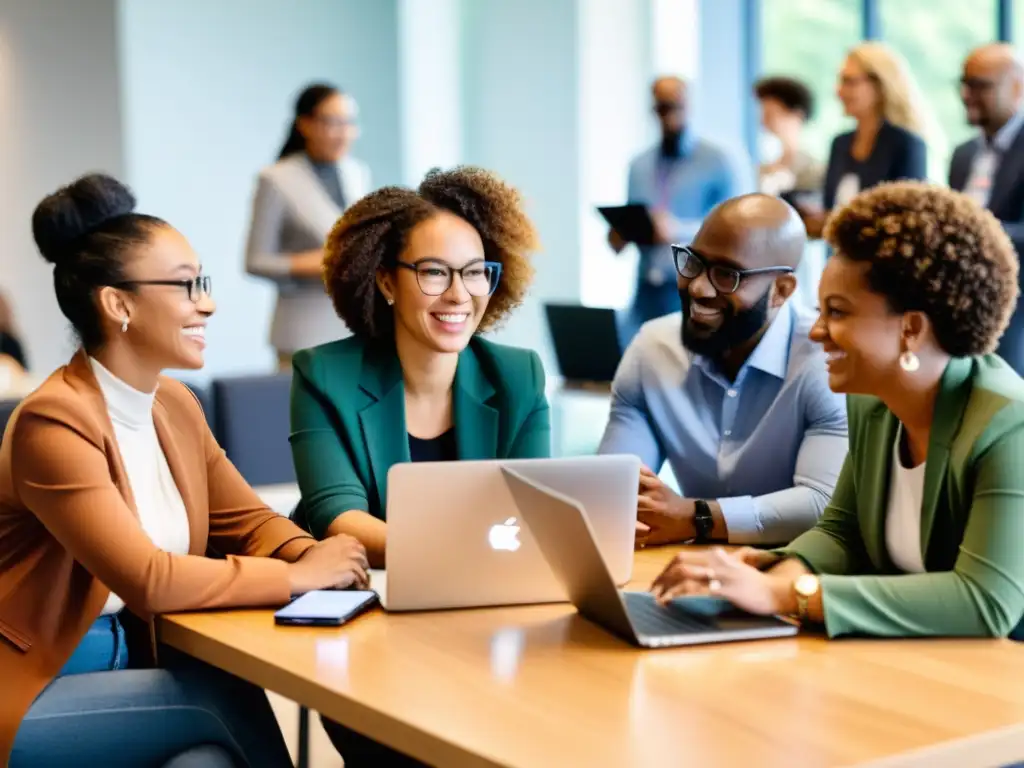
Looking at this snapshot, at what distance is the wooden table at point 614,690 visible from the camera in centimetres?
139

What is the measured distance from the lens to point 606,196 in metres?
8.56

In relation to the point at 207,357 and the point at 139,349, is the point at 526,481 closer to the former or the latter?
the point at 139,349

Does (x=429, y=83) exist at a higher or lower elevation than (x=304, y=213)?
higher

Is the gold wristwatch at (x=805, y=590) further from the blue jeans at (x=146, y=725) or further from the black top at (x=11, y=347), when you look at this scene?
the black top at (x=11, y=347)

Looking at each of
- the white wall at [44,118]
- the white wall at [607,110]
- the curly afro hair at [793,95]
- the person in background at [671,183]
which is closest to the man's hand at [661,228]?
the person in background at [671,183]

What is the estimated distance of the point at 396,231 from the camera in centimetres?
260

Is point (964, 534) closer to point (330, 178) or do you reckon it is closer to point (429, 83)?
point (330, 178)

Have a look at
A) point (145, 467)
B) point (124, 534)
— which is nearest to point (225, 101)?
point (145, 467)

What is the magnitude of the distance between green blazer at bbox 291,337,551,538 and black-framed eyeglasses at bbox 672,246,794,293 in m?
0.34

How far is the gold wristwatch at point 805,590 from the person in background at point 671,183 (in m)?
3.81

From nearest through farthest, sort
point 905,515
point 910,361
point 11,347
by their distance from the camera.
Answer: point 910,361 < point 905,515 < point 11,347

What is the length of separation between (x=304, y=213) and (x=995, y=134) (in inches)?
96.9

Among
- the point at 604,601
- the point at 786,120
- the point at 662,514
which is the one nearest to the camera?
the point at 604,601

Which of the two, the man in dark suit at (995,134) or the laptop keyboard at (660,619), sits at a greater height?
the man in dark suit at (995,134)
